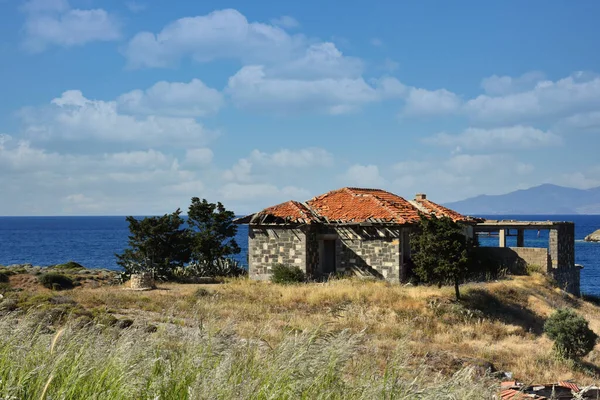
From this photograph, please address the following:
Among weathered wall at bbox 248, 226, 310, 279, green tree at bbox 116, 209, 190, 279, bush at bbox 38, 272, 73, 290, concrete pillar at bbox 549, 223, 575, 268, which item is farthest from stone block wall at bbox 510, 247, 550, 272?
bush at bbox 38, 272, 73, 290

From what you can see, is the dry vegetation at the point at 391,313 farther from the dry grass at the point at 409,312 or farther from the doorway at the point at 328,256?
the doorway at the point at 328,256

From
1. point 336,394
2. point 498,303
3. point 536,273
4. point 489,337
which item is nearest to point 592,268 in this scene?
point 536,273

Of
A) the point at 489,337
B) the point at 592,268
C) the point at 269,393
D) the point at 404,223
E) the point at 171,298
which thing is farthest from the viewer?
the point at 592,268

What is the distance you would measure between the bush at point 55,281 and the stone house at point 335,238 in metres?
8.64

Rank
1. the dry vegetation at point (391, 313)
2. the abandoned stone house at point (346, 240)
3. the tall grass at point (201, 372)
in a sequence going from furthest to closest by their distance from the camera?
1. the abandoned stone house at point (346, 240)
2. the dry vegetation at point (391, 313)
3. the tall grass at point (201, 372)

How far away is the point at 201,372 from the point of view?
5.27m

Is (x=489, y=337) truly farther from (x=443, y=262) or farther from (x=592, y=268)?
(x=592, y=268)

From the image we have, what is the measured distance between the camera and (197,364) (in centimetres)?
552

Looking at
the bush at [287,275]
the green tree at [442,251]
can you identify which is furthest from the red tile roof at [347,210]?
the bush at [287,275]

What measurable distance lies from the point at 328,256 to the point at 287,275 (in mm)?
3087

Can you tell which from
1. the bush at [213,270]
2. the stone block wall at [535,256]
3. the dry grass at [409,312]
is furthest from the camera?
the bush at [213,270]

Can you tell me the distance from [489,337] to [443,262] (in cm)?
411

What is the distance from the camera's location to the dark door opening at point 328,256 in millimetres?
29000

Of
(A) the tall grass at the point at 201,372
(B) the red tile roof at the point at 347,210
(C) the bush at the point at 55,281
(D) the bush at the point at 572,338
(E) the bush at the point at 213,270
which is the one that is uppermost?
(B) the red tile roof at the point at 347,210
